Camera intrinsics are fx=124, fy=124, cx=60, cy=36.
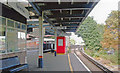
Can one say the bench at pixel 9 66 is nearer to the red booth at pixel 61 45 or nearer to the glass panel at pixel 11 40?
the glass panel at pixel 11 40

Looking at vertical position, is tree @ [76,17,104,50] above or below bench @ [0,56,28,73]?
above

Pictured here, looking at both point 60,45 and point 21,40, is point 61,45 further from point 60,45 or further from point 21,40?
point 21,40

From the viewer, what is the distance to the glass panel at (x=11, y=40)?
270 inches

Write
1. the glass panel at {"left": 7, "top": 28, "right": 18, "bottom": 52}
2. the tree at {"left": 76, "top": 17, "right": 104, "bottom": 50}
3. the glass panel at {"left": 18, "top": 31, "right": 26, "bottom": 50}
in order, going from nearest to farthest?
the glass panel at {"left": 7, "top": 28, "right": 18, "bottom": 52} < the glass panel at {"left": 18, "top": 31, "right": 26, "bottom": 50} < the tree at {"left": 76, "top": 17, "right": 104, "bottom": 50}

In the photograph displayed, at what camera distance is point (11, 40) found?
7.23 meters

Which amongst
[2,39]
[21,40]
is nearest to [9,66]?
[2,39]

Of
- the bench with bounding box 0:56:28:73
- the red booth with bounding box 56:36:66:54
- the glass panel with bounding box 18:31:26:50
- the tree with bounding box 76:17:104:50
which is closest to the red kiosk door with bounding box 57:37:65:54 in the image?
the red booth with bounding box 56:36:66:54

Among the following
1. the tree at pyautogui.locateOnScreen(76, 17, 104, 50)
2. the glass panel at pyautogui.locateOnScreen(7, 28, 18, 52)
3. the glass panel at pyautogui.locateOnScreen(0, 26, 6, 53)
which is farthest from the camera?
the tree at pyautogui.locateOnScreen(76, 17, 104, 50)

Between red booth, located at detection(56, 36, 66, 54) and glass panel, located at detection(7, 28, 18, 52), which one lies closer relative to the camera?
glass panel, located at detection(7, 28, 18, 52)

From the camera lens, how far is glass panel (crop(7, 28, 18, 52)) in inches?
270

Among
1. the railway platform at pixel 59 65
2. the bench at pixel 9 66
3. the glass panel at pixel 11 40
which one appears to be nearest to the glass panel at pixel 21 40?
the glass panel at pixel 11 40

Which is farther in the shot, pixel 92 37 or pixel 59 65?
pixel 92 37

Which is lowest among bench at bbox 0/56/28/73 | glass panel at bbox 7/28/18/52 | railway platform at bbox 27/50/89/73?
railway platform at bbox 27/50/89/73

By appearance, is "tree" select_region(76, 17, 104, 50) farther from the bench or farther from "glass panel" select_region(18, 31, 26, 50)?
the bench
